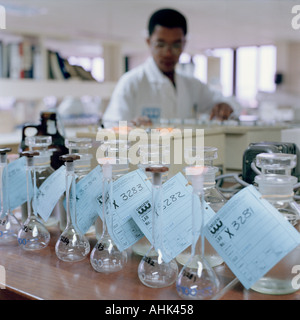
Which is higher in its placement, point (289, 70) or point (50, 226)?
point (289, 70)

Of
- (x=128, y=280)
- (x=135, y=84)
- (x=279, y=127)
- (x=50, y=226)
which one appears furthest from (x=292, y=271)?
(x=135, y=84)

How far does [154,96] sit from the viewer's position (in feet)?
8.71

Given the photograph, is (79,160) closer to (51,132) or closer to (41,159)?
(41,159)

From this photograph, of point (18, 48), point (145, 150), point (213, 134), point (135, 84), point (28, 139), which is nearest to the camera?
point (145, 150)

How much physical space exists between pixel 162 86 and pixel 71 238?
1.99 meters

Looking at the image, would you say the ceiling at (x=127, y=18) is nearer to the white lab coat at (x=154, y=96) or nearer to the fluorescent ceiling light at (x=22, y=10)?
the fluorescent ceiling light at (x=22, y=10)

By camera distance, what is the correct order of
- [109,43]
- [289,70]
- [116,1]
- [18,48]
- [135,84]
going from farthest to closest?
[289,70] → [109,43] → [116,1] → [18,48] → [135,84]

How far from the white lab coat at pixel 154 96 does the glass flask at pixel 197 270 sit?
1886mm

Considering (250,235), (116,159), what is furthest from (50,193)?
(250,235)

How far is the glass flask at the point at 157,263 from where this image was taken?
67 centimetres

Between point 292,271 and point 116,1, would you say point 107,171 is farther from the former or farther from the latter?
point 116,1

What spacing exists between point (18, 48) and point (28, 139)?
3159mm

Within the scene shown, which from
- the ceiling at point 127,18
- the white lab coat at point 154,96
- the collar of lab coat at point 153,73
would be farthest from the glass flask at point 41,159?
the ceiling at point 127,18

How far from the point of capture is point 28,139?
37.0 inches
